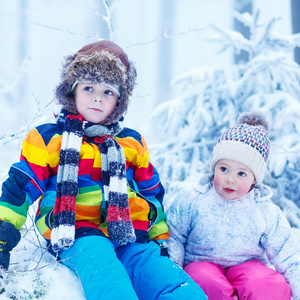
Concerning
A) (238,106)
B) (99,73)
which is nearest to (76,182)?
(99,73)

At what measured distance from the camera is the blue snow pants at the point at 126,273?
64.2 inches

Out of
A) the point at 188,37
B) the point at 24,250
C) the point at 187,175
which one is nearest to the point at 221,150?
the point at 24,250

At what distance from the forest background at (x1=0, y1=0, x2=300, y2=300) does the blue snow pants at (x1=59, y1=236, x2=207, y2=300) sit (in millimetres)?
179

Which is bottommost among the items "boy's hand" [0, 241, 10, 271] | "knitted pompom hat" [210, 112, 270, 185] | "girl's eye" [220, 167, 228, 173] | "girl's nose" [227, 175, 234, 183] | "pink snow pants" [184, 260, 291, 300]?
"pink snow pants" [184, 260, 291, 300]

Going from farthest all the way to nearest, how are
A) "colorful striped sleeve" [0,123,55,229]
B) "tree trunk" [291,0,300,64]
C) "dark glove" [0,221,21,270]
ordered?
"tree trunk" [291,0,300,64]
"colorful striped sleeve" [0,123,55,229]
"dark glove" [0,221,21,270]

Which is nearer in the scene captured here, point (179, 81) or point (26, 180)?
point (26, 180)

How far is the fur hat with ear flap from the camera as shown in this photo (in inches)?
83.9

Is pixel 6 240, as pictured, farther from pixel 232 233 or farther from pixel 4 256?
pixel 232 233

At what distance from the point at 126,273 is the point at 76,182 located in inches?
21.8

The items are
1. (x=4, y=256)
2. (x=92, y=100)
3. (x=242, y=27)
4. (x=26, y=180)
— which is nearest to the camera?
(x=4, y=256)

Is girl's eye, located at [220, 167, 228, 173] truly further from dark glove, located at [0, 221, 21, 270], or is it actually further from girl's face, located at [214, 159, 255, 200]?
dark glove, located at [0, 221, 21, 270]

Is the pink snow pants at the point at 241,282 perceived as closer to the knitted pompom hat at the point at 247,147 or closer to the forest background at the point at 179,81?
the knitted pompom hat at the point at 247,147

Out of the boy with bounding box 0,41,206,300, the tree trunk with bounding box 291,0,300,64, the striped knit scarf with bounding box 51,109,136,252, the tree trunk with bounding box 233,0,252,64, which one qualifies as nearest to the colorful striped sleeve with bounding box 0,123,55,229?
the boy with bounding box 0,41,206,300

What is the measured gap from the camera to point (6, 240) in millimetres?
1762
